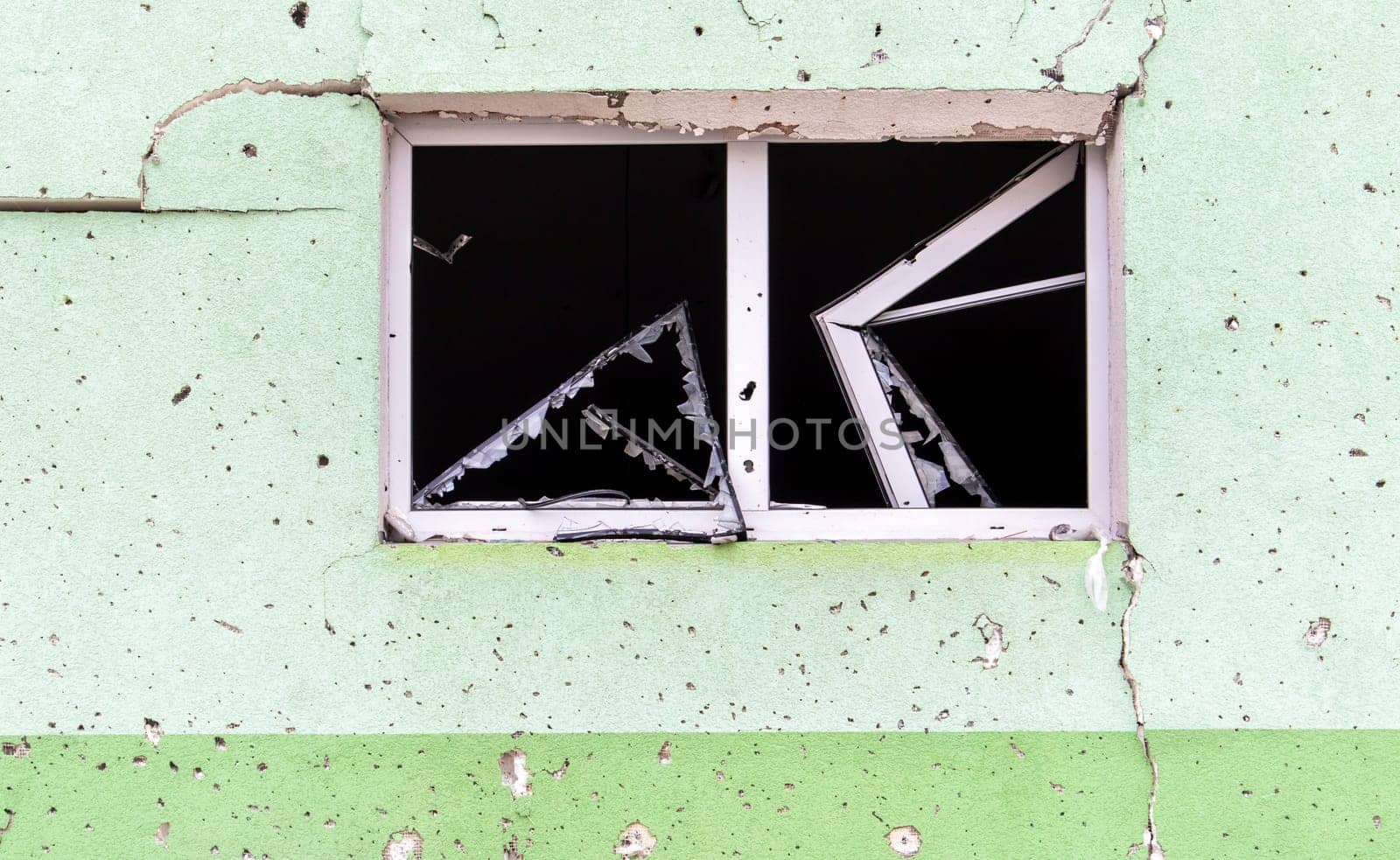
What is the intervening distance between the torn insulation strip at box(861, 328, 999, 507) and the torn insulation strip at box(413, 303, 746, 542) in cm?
46

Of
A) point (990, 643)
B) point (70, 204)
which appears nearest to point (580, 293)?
point (70, 204)

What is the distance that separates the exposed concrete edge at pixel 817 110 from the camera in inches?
65.7

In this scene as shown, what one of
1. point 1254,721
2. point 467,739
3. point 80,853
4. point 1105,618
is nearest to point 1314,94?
point 1105,618

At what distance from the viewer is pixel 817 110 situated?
170 cm

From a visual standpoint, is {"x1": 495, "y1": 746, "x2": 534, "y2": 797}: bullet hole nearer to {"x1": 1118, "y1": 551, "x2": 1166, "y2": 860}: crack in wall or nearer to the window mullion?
the window mullion

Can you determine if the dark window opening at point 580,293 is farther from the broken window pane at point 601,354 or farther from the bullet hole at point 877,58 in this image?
the bullet hole at point 877,58

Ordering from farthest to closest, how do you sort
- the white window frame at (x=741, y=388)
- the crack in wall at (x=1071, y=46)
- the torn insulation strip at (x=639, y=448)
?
the torn insulation strip at (x=639, y=448) < the white window frame at (x=741, y=388) < the crack in wall at (x=1071, y=46)

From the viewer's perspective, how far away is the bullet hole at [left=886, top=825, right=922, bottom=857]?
169cm

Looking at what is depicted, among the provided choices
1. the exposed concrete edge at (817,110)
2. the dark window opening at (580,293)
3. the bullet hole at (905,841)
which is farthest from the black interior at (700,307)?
the bullet hole at (905,841)

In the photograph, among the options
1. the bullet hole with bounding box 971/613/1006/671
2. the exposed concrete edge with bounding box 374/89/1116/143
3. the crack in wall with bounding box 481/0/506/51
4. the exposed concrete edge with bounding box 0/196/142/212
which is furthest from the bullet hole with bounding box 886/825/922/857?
the exposed concrete edge with bounding box 0/196/142/212

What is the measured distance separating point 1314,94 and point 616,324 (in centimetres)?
170

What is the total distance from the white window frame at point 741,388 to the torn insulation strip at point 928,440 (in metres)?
0.14

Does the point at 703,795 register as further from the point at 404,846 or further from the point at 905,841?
the point at 404,846

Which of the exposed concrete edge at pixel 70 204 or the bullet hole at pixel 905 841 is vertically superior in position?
the exposed concrete edge at pixel 70 204
